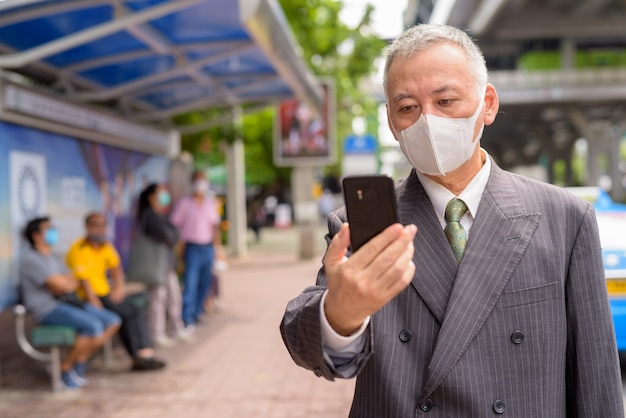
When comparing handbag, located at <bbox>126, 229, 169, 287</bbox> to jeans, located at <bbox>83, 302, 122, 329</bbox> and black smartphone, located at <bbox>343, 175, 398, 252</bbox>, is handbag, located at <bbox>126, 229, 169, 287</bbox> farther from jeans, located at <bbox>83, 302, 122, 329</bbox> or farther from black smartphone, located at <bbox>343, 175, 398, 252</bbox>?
black smartphone, located at <bbox>343, 175, 398, 252</bbox>

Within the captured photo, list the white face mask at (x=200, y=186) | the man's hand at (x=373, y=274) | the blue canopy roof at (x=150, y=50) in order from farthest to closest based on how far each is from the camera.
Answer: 1. the white face mask at (x=200, y=186)
2. the blue canopy roof at (x=150, y=50)
3. the man's hand at (x=373, y=274)

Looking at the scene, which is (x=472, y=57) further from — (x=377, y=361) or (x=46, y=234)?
(x=46, y=234)

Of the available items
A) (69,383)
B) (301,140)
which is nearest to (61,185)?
(69,383)

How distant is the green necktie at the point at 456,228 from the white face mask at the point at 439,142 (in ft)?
0.27

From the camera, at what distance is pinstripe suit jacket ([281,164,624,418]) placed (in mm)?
1693

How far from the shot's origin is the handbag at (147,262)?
8.03 meters

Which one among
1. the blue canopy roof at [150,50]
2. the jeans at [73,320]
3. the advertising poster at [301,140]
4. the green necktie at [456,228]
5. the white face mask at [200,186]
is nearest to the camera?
the green necktie at [456,228]

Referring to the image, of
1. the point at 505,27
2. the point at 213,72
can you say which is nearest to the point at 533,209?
the point at 213,72

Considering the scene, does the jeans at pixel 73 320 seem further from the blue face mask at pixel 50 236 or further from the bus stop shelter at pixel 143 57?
the bus stop shelter at pixel 143 57

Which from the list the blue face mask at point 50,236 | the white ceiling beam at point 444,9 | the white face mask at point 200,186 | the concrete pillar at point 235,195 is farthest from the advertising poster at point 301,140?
the white ceiling beam at point 444,9

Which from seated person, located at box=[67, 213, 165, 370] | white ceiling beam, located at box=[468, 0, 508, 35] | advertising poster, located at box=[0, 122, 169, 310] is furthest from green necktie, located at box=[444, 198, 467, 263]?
white ceiling beam, located at box=[468, 0, 508, 35]

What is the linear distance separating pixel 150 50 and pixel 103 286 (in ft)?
7.95

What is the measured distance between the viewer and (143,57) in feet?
27.0

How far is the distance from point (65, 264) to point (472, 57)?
21.5 feet
